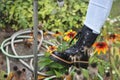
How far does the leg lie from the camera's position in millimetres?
3368

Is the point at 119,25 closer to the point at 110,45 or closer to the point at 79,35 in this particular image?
the point at 79,35

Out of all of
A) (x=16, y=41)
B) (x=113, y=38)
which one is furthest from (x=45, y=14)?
(x=113, y=38)

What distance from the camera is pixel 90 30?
348 cm

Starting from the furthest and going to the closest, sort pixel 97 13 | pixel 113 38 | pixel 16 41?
pixel 16 41 → pixel 97 13 → pixel 113 38

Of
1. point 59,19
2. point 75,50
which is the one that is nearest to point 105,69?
point 75,50

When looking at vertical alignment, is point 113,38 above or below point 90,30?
above

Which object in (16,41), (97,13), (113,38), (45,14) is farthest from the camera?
(45,14)

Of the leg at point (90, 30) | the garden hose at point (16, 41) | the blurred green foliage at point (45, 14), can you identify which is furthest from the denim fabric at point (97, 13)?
the blurred green foliage at point (45, 14)

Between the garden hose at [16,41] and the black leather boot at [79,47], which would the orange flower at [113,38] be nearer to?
the black leather boot at [79,47]

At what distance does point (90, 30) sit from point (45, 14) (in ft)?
3.31

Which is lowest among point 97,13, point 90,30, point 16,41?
point 16,41

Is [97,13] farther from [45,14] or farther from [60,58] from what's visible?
[45,14]

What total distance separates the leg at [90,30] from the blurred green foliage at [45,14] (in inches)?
29.1

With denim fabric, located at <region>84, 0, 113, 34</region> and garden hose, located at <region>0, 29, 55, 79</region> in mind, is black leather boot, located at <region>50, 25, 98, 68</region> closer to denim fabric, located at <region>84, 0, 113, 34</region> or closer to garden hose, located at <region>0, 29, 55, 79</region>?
denim fabric, located at <region>84, 0, 113, 34</region>
